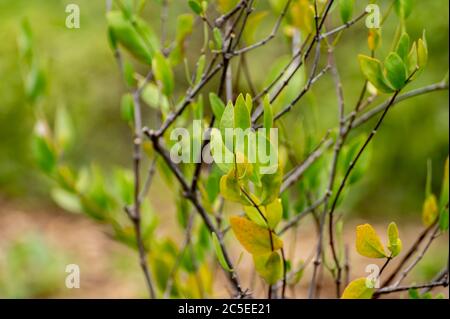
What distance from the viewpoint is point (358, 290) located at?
39.8 inches

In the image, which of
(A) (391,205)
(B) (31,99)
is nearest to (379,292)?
(B) (31,99)

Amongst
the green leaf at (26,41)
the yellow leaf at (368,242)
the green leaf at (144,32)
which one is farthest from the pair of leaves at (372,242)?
the green leaf at (26,41)

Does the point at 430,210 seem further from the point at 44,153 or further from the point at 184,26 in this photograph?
the point at 44,153

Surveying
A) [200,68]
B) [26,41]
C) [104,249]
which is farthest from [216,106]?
[104,249]

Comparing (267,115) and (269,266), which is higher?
(267,115)

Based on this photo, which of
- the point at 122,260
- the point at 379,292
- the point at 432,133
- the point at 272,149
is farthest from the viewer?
the point at 122,260

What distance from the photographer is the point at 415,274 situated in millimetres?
2889

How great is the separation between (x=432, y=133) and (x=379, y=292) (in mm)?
1551

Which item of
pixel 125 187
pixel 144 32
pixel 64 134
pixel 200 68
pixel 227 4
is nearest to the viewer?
pixel 200 68

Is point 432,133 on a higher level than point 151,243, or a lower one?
higher

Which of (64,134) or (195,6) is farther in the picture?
(64,134)

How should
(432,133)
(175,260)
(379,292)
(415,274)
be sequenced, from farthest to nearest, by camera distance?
(415,274)
(432,133)
(175,260)
(379,292)

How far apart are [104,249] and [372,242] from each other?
10.3ft
